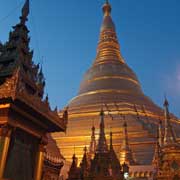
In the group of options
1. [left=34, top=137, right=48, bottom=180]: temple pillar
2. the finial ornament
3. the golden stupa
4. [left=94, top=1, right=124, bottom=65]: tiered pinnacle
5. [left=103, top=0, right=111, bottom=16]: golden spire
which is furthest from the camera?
[left=103, top=0, right=111, bottom=16]: golden spire

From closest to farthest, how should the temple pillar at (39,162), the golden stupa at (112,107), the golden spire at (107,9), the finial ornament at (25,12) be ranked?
the temple pillar at (39,162) → the finial ornament at (25,12) → the golden stupa at (112,107) → the golden spire at (107,9)

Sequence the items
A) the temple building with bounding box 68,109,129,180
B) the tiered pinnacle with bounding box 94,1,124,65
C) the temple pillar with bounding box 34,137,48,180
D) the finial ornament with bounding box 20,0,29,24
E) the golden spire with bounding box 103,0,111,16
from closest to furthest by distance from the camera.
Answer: the temple pillar with bounding box 34,137,48,180, the finial ornament with bounding box 20,0,29,24, the temple building with bounding box 68,109,129,180, the tiered pinnacle with bounding box 94,1,124,65, the golden spire with bounding box 103,0,111,16

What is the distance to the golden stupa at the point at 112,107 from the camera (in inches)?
1199

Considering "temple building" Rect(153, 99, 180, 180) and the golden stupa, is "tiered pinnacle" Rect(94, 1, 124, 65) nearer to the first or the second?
the golden stupa

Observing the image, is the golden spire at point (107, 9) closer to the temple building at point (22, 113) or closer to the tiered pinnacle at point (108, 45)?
the tiered pinnacle at point (108, 45)

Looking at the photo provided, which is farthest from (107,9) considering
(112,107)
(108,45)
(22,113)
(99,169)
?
(22,113)

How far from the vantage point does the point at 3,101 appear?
25.2 feet

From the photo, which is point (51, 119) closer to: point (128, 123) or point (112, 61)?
point (128, 123)

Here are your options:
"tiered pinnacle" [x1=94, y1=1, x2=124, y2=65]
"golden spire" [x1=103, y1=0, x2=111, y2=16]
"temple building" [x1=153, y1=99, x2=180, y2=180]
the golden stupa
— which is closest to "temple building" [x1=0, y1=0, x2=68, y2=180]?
"temple building" [x1=153, y1=99, x2=180, y2=180]

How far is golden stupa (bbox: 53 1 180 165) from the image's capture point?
1199 inches

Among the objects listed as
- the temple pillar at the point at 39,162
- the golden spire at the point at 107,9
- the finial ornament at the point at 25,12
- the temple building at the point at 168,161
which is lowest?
the temple pillar at the point at 39,162

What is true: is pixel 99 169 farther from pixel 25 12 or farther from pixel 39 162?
pixel 25 12

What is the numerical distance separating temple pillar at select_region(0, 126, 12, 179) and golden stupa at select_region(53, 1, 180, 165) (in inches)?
826

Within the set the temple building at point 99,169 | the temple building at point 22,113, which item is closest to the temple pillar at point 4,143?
the temple building at point 22,113
